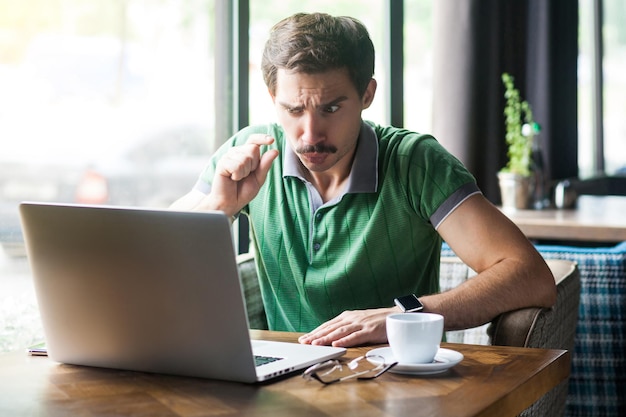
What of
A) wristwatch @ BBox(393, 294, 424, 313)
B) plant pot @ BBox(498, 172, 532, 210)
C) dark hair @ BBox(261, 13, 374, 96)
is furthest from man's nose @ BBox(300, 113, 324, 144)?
plant pot @ BBox(498, 172, 532, 210)

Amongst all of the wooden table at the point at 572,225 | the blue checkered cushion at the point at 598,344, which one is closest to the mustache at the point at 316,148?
the blue checkered cushion at the point at 598,344

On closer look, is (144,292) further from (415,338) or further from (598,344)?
(598,344)

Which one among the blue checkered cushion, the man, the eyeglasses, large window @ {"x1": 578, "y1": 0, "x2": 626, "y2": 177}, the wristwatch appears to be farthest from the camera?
large window @ {"x1": 578, "y1": 0, "x2": 626, "y2": 177}

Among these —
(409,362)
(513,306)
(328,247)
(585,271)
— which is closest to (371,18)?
(585,271)

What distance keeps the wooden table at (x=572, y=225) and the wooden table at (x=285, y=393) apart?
186 cm

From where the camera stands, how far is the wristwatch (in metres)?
1.74

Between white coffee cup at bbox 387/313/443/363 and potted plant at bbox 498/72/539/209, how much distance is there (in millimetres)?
2451

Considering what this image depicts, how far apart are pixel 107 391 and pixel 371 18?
2.68 meters

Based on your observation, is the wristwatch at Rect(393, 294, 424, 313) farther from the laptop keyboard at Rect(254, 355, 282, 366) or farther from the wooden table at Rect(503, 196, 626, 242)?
the wooden table at Rect(503, 196, 626, 242)

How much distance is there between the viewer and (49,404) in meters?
1.32

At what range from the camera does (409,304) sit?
1.76m

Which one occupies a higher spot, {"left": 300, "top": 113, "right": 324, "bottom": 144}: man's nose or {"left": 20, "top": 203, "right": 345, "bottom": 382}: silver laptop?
{"left": 300, "top": 113, "right": 324, "bottom": 144}: man's nose

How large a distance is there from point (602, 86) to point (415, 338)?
21.8ft

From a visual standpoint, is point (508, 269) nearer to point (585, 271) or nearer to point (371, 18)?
point (585, 271)
